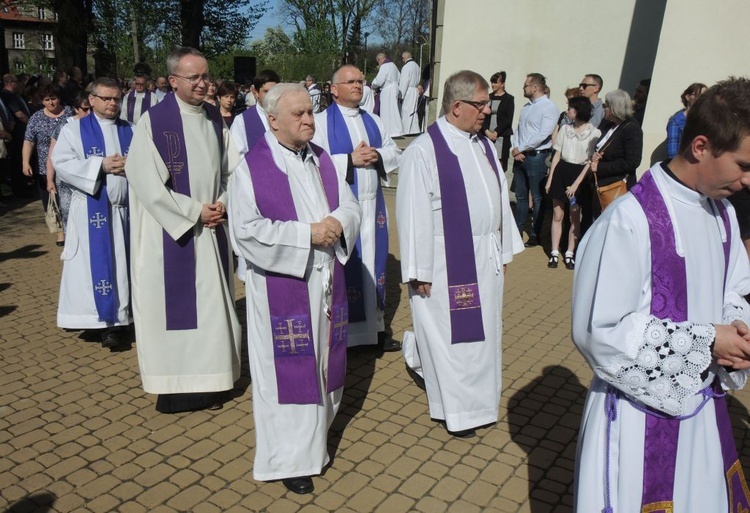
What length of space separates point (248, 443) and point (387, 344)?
1.80 meters

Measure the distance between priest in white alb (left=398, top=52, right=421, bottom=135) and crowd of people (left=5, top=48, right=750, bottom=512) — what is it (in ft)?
28.7

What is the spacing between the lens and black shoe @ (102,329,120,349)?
568cm

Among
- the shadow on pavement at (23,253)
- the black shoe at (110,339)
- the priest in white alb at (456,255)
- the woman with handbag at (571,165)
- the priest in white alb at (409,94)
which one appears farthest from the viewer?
the priest in white alb at (409,94)

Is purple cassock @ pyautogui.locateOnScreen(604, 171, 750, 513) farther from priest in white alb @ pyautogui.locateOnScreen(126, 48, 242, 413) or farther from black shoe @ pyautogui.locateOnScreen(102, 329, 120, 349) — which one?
black shoe @ pyautogui.locateOnScreen(102, 329, 120, 349)

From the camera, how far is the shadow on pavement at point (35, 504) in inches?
140

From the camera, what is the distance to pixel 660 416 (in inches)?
91.3

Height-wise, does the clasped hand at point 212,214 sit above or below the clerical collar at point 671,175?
below

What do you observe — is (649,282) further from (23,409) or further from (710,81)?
(710,81)

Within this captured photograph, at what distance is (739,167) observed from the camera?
6.93 ft

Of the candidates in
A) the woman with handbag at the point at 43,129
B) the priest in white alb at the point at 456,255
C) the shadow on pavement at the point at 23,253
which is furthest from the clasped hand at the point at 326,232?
the woman with handbag at the point at 43,129

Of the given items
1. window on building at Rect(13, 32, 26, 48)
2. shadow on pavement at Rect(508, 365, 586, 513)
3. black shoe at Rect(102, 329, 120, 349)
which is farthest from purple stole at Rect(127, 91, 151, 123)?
window on building at Rect(13, 32, 26, 48)

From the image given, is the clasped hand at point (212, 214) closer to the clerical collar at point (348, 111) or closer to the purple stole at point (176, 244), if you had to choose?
the purple stole at point (176, 244)

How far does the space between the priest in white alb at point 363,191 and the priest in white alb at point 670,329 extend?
3201 mm

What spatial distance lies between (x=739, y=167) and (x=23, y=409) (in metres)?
4.48
